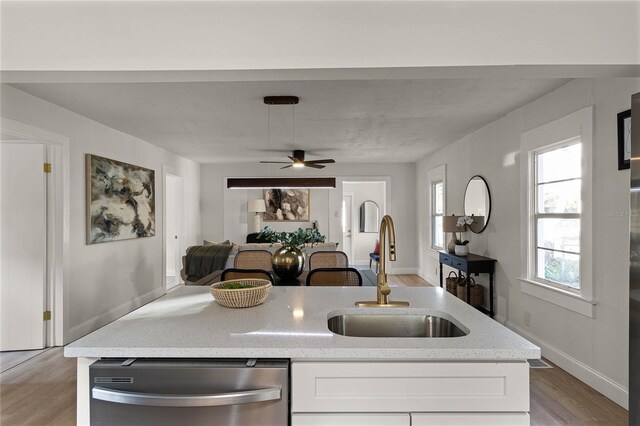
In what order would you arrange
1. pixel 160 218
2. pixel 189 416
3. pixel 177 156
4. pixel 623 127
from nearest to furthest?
pixel 189 416
pixel 623 127
pixel 160 218
pixel 177 156

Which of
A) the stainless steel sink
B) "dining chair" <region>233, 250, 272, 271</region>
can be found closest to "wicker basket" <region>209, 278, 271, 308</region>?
the stainless steel sink

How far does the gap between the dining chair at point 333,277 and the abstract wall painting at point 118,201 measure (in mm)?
2627

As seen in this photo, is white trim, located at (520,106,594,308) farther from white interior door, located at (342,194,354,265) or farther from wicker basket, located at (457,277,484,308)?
white interior door, located at (342,194,354,265)

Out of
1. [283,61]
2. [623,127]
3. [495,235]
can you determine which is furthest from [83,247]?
[623,127]

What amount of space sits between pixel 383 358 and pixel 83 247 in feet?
12.0

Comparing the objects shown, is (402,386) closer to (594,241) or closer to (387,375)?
(387,375)

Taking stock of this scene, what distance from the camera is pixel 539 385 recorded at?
2590mm

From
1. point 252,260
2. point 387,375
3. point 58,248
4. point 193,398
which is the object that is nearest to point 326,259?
point 252,260

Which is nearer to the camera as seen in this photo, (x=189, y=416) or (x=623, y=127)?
(x=189, y=416)

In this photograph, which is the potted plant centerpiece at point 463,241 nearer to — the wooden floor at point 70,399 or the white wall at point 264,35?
the wooden floor at point 70,399

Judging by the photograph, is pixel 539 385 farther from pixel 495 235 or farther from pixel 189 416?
pixel 189 416

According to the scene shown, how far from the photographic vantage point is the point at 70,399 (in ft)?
8.08

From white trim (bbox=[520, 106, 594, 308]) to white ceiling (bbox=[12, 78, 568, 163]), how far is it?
1.16 ft

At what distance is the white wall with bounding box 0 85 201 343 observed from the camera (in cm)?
323
